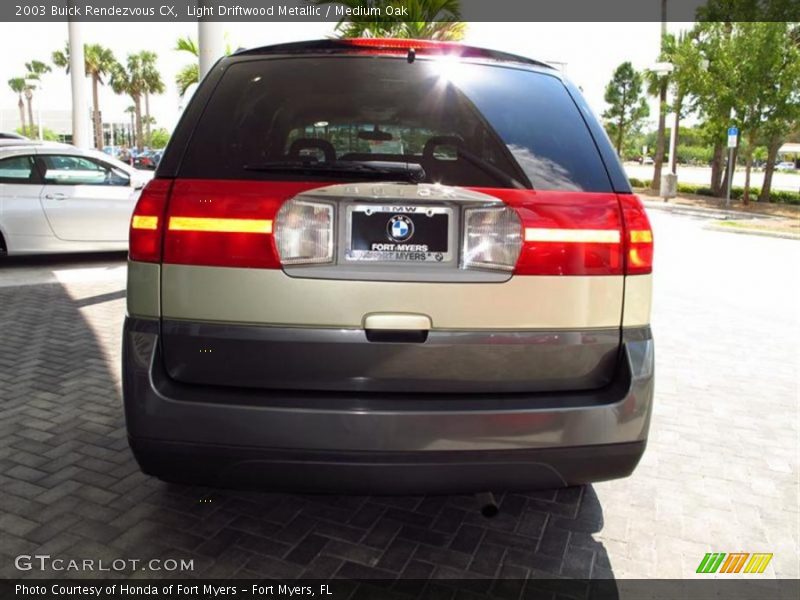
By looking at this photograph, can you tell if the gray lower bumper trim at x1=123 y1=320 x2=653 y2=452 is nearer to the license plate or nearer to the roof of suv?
the license plate

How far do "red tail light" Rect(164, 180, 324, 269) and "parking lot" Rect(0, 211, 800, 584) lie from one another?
1.24 metres

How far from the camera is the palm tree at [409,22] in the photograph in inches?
471

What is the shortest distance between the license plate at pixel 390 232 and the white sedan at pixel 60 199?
7.78 m

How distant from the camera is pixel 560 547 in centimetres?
293

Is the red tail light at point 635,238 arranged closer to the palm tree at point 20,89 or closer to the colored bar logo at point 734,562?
the colored bar logo at point 734,562

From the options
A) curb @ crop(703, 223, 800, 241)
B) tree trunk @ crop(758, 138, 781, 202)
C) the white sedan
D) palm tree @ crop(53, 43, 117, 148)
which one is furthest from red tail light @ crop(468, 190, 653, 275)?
palm tree @ crop(53, 43, 117, 148)

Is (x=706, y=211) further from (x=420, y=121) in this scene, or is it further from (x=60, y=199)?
(x=420, y=121)

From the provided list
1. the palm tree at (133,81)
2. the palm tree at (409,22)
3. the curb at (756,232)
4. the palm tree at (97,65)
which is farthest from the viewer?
the palm tree at (133,81)

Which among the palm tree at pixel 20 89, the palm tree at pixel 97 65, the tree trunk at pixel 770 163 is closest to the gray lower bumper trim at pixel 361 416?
the tree trunk at pixel 770 163

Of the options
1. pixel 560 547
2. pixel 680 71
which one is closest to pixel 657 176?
pixel 680 71

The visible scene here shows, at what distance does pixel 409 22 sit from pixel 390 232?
35.4ft

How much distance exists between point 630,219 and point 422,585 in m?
1.50

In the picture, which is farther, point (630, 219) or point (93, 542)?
point (93, 542)

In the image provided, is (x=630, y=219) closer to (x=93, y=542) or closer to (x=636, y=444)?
(x=636, y=444)
